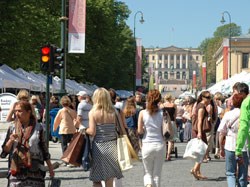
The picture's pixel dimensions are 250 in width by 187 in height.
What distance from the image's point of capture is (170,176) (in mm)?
14422

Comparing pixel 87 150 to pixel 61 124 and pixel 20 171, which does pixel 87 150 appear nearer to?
pixel 20 171

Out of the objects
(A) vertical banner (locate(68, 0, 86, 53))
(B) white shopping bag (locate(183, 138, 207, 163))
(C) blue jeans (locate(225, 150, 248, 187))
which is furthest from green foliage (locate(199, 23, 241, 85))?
(C) blue jeans (locate(225, 150, 248, 187))

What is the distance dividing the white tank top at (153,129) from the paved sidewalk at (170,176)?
8.35 ft

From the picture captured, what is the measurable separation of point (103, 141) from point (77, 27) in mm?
13537

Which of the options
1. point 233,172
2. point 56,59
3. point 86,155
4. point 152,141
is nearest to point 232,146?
point 233,172

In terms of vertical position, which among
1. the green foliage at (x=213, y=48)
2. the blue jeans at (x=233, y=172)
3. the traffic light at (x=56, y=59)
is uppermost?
the green foliage at (x=213, y=48)

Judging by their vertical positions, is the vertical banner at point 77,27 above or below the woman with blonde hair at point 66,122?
above

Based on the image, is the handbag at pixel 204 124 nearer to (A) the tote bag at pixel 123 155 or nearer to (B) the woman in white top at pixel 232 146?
(B) the woman in white top at pixel 232 146

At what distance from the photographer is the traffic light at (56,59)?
1786cm

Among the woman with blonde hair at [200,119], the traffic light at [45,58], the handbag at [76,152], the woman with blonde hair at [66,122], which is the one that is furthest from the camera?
the traffic light at [45,58]

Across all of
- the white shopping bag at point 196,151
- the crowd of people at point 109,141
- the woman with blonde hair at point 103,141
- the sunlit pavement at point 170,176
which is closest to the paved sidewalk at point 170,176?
the sunlit pavement at point 170,176

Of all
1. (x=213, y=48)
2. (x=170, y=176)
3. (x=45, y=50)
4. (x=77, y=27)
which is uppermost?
(x=213, y=48)

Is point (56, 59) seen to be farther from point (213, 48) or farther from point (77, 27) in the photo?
point (213, 48)

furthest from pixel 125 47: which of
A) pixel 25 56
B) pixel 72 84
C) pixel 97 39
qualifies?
pixel 25 56
